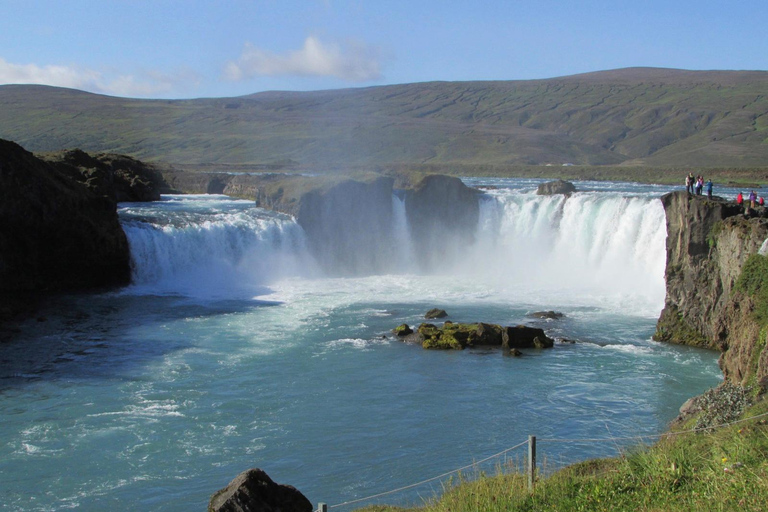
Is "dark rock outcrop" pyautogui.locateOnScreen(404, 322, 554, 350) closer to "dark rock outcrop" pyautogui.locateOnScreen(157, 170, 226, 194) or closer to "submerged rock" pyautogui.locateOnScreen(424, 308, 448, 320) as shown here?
"submerged rock" pyautogui.locateOnScreen(424, 308, 448, 320)

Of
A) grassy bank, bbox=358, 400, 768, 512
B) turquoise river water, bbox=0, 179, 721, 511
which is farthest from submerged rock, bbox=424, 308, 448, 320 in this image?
grassy bank, bbox=358, 400, 768, 512

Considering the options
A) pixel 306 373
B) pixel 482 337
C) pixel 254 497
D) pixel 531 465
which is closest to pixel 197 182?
pixel 482 337

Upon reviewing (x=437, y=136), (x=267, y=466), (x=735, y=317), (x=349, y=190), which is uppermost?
(x=437, y=136)

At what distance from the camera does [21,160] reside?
31.5 meters

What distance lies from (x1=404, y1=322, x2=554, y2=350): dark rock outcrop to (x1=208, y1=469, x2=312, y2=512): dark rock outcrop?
46.0ft

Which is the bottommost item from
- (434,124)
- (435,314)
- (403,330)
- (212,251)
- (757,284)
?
(403,330)

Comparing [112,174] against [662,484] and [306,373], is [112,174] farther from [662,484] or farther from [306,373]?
[662,484]

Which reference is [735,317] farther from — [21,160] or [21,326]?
[21,160]

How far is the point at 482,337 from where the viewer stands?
1001 inches

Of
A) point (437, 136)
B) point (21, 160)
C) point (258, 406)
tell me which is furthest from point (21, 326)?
point (437, 136)

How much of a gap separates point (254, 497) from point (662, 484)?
552cm

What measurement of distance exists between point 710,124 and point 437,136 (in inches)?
1999

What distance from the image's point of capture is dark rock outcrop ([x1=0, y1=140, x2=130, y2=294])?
1202 inches

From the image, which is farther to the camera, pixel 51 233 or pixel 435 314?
pixel 51 233
